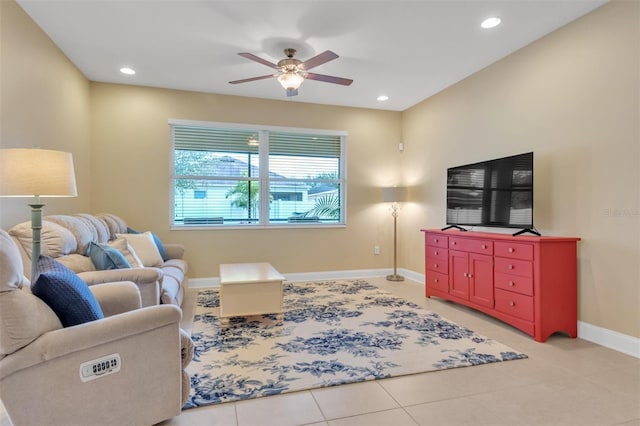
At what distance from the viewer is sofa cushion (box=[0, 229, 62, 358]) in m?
1.32

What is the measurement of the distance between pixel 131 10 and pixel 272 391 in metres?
3.20

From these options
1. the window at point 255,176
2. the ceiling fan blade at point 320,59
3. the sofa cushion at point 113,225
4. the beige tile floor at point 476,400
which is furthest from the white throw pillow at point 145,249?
the ceiling fan blade at point 320,59

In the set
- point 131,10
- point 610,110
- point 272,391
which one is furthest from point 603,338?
point 131,10

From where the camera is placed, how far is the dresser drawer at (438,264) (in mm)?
3973

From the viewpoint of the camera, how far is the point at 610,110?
273cm

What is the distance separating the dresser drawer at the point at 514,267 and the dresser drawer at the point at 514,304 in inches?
7.5

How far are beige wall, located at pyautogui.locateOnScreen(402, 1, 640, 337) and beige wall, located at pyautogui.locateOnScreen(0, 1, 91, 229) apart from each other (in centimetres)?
463

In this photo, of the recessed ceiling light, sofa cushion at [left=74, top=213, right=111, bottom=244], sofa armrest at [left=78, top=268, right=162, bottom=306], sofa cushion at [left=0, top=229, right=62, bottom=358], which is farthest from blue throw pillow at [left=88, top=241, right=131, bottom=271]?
the recessed ceiling light

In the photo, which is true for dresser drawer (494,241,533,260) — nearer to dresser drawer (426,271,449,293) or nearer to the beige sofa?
dresser drawer (426,271,449,293)

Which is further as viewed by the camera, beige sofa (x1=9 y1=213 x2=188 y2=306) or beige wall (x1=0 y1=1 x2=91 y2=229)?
beige wall (x1=0 y1=1 x2=91 y2=229)

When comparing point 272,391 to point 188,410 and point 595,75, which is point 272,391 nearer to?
point 188,410

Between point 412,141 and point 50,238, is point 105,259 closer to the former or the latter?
point 50,238

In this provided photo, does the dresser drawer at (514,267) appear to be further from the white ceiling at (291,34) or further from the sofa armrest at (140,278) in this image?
the sofa armrest at (140,278)

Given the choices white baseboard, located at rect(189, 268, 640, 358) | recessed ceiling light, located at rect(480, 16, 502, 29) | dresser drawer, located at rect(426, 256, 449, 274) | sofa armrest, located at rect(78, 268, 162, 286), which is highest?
recessed ceiling light, located at rect(480, 16, 502, 29)
